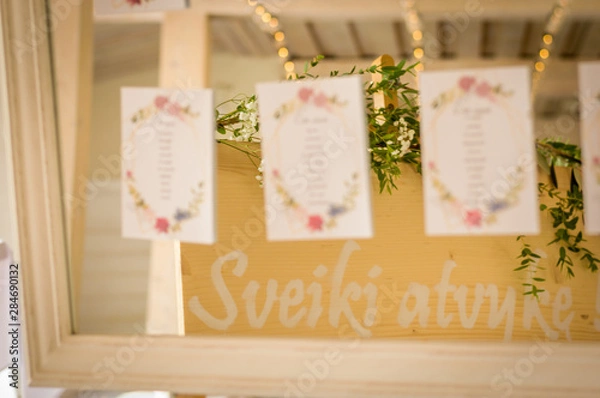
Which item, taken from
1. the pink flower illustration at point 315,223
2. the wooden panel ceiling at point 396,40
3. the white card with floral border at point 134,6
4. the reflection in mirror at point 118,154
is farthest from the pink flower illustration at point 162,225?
the reflection in mirror at point 118,154

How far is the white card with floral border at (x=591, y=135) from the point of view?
2.48 feet

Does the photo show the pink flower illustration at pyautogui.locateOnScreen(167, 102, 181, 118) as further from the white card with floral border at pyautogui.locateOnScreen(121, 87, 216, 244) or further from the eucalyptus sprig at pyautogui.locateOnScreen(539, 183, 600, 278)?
the eucalyptus sprig at pyautogui.locateOnScreen(539, 183, 600, 278)

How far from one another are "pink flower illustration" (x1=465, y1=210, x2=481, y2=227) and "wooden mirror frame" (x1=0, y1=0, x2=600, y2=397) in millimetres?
181

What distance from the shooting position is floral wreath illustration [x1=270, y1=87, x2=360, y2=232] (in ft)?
2.59

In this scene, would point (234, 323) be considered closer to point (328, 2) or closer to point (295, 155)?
point (295, 155)

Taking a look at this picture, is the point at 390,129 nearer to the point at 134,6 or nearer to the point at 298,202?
the point at 298,202

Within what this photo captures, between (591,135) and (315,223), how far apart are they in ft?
1.32

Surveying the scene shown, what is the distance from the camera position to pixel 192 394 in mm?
885

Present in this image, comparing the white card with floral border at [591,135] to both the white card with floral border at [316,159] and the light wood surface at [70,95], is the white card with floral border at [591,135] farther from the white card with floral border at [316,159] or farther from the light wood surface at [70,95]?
the light wood surface at [70,95]

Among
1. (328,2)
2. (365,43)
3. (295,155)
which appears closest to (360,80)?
(295,155)

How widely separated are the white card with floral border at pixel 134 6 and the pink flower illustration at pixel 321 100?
27 centimetres

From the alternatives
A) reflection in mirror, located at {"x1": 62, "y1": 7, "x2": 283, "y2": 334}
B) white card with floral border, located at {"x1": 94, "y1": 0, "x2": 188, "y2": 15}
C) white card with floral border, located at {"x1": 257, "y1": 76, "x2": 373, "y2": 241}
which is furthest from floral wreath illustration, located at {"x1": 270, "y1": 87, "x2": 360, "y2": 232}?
reflection in mirror, located at {"x1": 62, "y1": 7, "x2": 283, "y2": 334}

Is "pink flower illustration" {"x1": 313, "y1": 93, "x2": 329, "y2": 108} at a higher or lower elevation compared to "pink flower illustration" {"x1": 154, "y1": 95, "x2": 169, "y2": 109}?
lower

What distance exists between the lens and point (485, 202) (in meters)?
0.76
